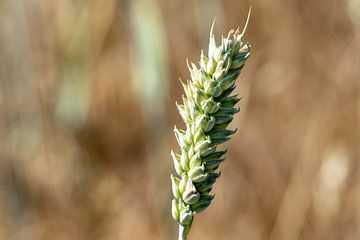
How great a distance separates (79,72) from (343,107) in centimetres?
155

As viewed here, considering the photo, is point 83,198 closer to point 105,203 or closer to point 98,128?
point 105,203

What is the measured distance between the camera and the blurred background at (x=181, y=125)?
7.22ft

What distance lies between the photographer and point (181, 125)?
2906 millimetres

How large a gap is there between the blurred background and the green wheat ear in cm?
116

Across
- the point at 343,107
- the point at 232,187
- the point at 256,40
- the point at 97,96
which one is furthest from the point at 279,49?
the point at 97,96

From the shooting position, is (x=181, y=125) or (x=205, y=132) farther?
(x=181, y=125)

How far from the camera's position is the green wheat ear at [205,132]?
575 millimetres

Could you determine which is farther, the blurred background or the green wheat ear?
the blurred background

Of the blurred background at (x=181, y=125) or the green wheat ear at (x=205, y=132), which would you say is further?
the blurred background at (x=181, y=125)

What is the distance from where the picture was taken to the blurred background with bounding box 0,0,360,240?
7.22 ft

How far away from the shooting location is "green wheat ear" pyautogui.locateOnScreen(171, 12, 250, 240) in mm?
575

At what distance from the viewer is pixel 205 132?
590 millimetres

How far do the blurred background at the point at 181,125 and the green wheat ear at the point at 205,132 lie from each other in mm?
1158

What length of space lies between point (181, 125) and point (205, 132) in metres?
2.32
